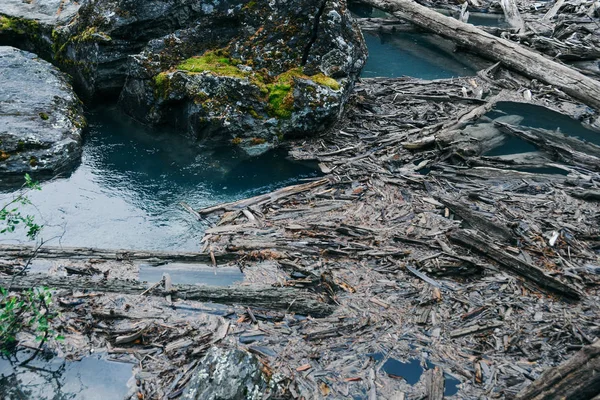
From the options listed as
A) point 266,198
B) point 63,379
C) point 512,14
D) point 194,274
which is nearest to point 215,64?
point 266,198

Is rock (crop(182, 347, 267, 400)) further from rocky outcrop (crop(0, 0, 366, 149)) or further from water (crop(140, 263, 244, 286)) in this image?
rocky outcrop (crop(0, 0, 366, 149))

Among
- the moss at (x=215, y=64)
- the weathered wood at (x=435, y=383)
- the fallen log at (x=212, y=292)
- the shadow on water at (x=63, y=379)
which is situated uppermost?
the moss at (x=215, y=64)

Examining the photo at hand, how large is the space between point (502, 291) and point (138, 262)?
3854 mm

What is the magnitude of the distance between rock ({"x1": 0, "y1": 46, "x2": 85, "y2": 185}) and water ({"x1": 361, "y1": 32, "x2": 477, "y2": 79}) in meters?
5.85

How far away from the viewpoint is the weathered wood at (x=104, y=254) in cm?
611

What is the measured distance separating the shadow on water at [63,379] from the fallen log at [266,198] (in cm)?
279

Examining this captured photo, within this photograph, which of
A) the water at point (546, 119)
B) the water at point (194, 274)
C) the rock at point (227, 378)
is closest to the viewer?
the rock at point (227, 378)

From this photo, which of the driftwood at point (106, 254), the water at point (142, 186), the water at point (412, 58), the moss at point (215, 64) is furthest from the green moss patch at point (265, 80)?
the driftwood at point (106, 254)

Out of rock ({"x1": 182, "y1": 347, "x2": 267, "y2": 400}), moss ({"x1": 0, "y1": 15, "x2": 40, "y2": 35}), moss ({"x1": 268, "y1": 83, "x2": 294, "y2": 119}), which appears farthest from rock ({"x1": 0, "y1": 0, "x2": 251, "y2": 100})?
rock ({"x1": 182, "y1": 347, "x2": 267, "y2": 400})

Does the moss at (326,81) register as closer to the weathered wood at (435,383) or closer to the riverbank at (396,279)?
the riverbank at (396,279)

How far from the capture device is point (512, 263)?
19.1ft

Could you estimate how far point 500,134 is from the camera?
8727 millimetres

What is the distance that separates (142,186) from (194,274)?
234 centimetres

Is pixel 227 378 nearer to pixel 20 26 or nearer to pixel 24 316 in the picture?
pixel 24 316
